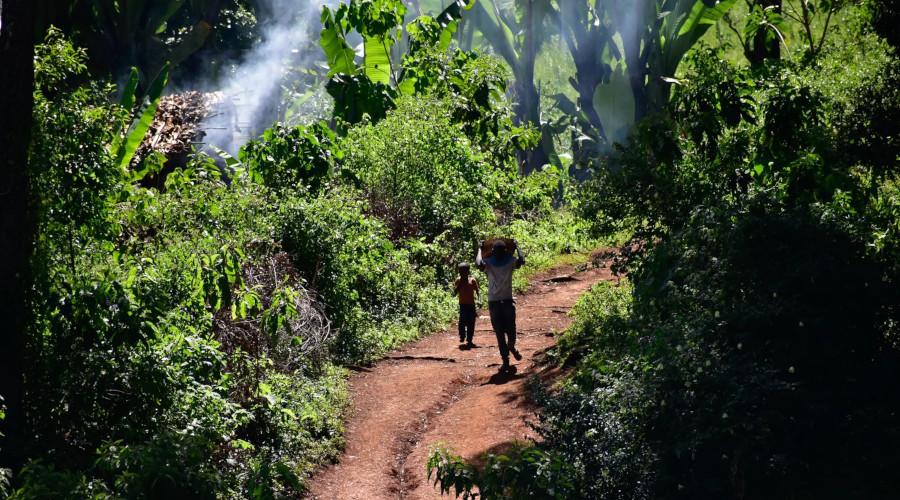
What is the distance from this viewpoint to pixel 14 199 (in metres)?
6.29

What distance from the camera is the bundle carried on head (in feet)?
31.7

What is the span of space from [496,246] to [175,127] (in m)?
6.77

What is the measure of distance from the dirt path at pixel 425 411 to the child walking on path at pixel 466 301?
0.70 feet

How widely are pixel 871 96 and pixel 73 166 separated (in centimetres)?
664

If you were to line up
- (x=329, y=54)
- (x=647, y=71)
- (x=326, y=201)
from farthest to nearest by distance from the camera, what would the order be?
(x=647, y=71) → (x=329, y=54) → (x=326, y=201)

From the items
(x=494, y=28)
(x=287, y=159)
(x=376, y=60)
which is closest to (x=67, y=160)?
(x=287, y=159)

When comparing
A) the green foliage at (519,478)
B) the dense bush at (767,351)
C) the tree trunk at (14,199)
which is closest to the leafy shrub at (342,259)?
the dense bush at (767,351)

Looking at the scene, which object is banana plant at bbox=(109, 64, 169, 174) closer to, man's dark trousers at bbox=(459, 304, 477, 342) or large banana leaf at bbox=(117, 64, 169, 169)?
large banana leaf at bbox=(117, 64, 169, 169)

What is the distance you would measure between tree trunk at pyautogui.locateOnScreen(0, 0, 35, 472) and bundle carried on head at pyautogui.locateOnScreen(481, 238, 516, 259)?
4942mm

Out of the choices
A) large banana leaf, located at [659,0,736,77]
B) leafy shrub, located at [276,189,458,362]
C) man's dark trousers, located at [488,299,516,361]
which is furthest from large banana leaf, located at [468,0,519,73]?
man's dark trousers, located at [488,299,516,361]

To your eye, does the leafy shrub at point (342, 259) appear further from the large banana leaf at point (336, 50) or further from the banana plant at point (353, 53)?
the large banana leaf at point (336, 50)

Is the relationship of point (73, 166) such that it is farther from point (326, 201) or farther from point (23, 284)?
point (326, 201)

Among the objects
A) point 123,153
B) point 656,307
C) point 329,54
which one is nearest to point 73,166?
point 123,153

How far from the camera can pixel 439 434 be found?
8633 millimetres
